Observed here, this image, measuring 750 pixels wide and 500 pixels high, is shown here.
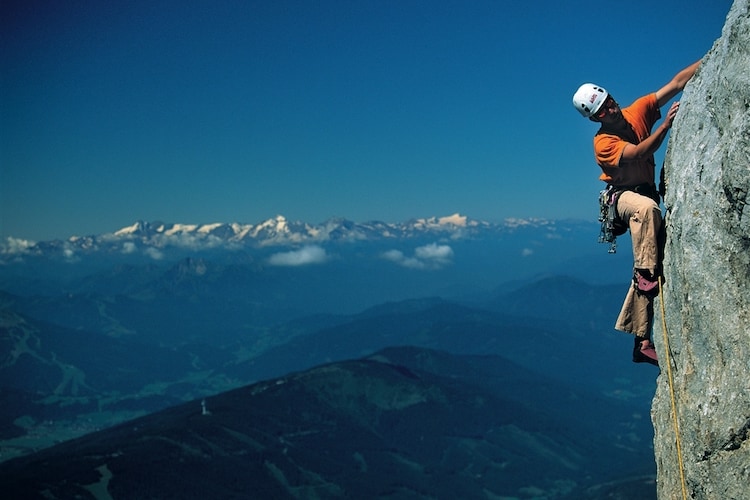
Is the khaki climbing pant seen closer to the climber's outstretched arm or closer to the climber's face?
the climber's face

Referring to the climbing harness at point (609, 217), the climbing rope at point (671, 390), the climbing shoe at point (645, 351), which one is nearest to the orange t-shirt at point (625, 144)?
the climbing harness at point (609, 217)

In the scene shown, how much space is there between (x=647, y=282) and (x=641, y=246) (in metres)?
0.77

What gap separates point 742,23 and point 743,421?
19.9ft

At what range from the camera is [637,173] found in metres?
11.8

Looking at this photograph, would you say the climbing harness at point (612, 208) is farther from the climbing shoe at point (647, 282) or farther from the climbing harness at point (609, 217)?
the climbing shoe at point (647, 282)

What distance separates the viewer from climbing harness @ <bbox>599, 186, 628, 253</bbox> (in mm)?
12352

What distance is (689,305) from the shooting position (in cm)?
960

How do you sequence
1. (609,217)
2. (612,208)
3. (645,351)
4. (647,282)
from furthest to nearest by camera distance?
1. (609,217)
2. (612,208)
3. (645,351)
4. (647,282)

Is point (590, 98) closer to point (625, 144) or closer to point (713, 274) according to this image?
point (625, 144)

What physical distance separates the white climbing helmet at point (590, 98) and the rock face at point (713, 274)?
1.61 m

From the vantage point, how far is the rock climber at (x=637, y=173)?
1108 cm

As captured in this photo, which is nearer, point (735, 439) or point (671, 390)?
point (735, 439)

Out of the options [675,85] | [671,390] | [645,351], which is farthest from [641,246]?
[675,85]

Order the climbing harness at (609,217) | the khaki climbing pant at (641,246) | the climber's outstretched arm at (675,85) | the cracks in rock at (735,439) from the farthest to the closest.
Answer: the climbing harness at (609,217), the climber's outstretched arm at (675,85), the khaki climbing pant at (641,246), the cracks in rock at (735,439)
